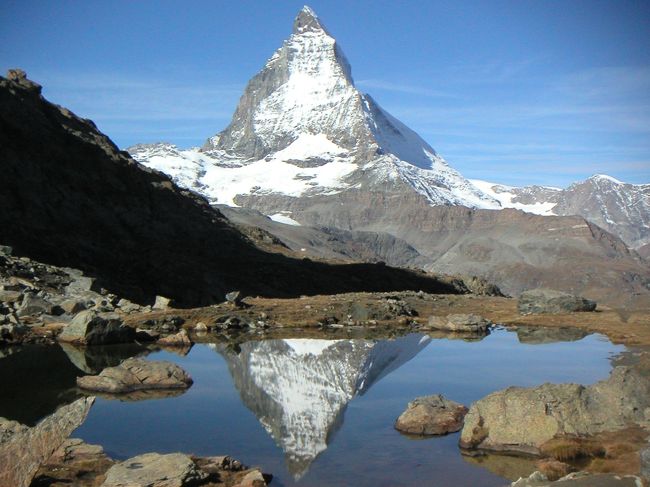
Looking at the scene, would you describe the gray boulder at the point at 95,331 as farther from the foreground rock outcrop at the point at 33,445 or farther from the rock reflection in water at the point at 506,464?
the rock reflection in water at the point at 506,464

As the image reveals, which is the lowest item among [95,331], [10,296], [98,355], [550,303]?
[98,355]

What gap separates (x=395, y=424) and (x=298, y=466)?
14.4 feet

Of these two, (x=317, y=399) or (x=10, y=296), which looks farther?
(x=10, y=296)

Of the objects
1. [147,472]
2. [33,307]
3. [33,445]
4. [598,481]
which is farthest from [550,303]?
[33,445]

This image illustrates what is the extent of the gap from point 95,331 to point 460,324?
21085mm

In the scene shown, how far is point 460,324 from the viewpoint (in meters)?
43.6

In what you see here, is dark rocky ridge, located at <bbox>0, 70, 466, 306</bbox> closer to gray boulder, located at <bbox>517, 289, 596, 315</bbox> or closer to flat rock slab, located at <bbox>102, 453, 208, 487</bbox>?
gray boulder, located at <bbox>517, 289, 596, 315</bbox>

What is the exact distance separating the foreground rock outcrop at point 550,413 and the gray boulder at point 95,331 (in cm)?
1872

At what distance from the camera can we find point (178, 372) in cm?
2512

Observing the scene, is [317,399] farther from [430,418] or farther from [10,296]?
[10,296]

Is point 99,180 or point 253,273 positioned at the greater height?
point 99,180

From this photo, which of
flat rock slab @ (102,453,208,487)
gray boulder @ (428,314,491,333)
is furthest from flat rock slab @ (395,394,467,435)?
gray boulder @ (428,314,491,333)

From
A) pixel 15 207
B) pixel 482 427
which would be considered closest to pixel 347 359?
pixel 482 427

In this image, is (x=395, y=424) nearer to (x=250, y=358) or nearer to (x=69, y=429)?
(x=69, y=429)
